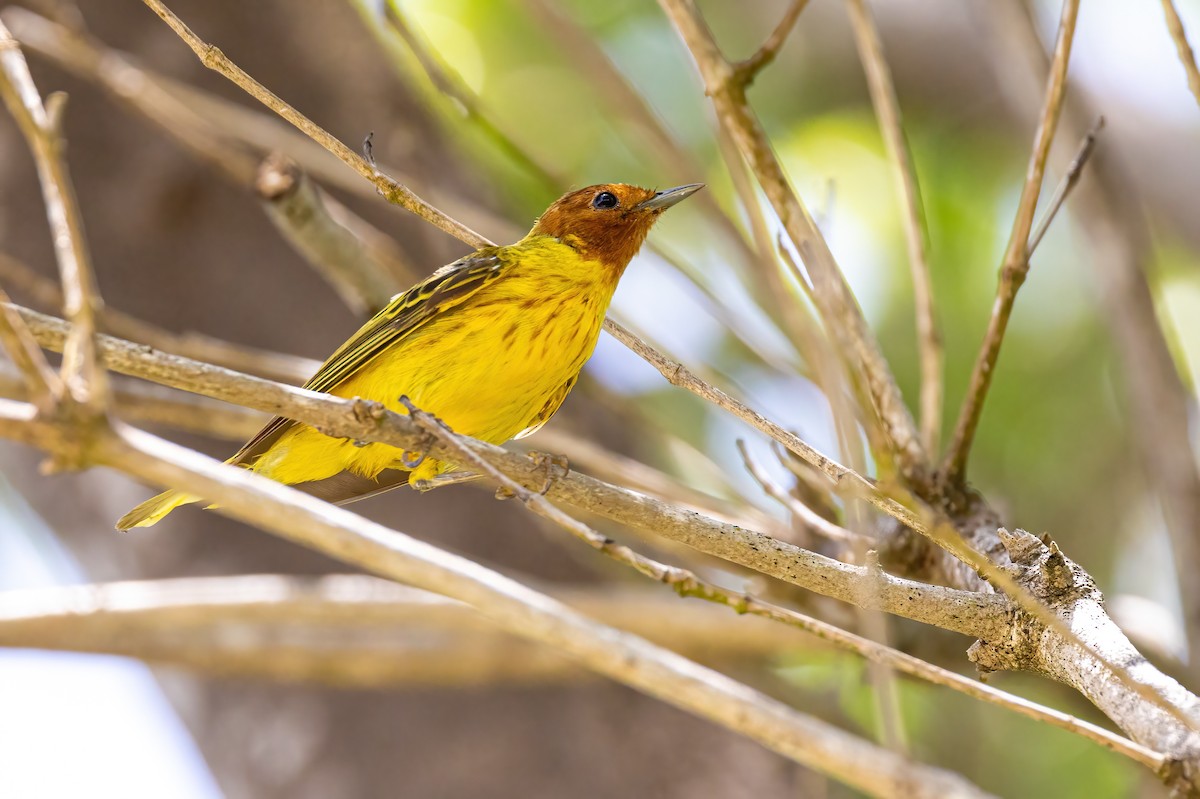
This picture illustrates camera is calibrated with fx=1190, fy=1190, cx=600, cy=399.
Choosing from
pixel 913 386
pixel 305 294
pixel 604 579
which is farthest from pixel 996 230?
pixel 305 294

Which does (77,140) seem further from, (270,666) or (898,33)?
(898,33)

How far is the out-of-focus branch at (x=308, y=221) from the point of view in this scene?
423 cm

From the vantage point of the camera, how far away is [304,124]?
2.64 metres

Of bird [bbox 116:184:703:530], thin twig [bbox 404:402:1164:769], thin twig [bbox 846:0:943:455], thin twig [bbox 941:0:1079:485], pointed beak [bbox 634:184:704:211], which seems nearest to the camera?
thin twig [bbox 404:402:1164:769]

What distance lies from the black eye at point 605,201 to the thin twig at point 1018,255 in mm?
2363

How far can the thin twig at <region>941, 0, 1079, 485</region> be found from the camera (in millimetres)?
2973

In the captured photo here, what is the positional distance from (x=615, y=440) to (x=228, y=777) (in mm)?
2455

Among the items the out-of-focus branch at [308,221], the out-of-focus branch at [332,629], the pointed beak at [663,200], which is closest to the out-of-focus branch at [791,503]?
the out-of-focus branch at [332,629]

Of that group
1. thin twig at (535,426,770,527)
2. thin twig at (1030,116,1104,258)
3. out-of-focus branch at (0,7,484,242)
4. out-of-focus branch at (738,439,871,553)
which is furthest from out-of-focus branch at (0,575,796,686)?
thin twig at (1030,116,1104,258)

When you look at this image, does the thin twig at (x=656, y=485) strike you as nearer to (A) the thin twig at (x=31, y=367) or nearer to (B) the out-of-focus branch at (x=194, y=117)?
(B) the out-of-focus branch at (x=194, y=117)

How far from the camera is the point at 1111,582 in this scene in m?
7.04

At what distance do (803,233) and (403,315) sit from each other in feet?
6.26

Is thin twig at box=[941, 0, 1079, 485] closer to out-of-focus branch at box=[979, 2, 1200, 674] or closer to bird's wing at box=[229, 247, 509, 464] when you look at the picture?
out-of-focus branch at box=[979, 2, 1200, 674]

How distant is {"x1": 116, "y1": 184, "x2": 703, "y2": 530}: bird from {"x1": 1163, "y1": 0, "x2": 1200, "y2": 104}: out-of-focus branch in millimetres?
Answer: 1622
